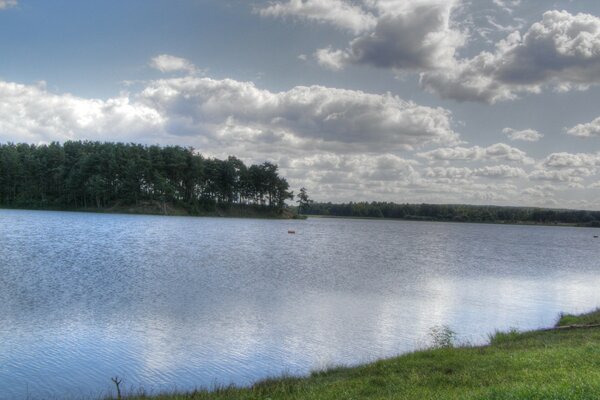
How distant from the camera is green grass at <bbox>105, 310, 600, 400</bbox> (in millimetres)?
10640

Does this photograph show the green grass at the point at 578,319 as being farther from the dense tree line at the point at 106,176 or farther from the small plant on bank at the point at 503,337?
the dense tree line at the point at 106,176

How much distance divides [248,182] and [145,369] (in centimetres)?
16015

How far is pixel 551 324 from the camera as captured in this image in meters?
26.2

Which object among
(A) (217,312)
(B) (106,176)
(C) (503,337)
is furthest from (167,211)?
(C) (503,337)

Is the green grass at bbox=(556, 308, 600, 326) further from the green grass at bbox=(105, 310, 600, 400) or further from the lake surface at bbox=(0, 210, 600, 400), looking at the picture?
the green grass at bbox=(105, 310, 600, 400)

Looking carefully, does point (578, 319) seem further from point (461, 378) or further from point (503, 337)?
point (461, 378)

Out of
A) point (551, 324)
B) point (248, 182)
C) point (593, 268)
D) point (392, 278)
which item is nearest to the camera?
point (551, 324)

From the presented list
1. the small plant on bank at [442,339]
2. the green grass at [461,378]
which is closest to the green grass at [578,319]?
the small plant on bank at [442,339]

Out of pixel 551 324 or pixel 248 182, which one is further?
pixel 248 182

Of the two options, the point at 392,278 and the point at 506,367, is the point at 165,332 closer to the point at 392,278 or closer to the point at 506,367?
the point at 506,367

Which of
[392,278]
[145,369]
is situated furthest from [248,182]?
[145,369]

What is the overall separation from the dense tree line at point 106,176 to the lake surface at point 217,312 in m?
104

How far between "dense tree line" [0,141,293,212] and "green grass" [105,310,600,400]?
142 m

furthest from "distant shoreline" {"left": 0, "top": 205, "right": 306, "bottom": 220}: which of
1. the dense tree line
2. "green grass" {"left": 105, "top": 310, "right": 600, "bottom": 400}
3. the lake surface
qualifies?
"green grass" {"left": 105, "top": 310, "right": 600, "bottom": 400}
